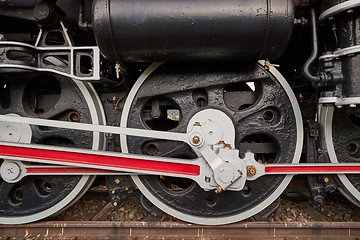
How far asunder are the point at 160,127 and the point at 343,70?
3.37ft

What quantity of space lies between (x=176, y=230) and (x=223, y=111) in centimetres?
72

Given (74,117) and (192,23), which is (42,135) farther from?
(192,23)

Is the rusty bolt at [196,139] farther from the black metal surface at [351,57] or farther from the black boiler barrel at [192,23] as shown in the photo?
the black metal surface at [351,57]

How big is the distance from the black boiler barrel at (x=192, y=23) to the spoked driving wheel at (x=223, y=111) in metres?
0.24

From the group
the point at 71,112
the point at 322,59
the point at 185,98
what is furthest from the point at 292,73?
the point at 71,112

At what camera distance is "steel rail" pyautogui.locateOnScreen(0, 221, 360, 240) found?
1345 mm

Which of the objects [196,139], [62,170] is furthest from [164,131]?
[62,170]

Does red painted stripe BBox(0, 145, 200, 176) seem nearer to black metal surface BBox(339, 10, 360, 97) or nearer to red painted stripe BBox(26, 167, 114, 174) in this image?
red painted stripe BBox(26, 167, 114, 174)

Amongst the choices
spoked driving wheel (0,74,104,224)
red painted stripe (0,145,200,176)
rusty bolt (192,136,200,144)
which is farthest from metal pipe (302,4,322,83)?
spoked driving wheel (0,74,104,224)

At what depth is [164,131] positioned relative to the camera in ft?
4.11

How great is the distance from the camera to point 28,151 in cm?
126

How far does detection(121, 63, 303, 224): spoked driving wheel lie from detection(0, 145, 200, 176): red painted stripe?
11cm

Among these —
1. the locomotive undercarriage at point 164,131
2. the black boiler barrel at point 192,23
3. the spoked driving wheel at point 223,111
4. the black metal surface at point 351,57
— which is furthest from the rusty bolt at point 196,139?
the black metal surface at point 351,57

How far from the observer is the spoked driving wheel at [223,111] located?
130cm
